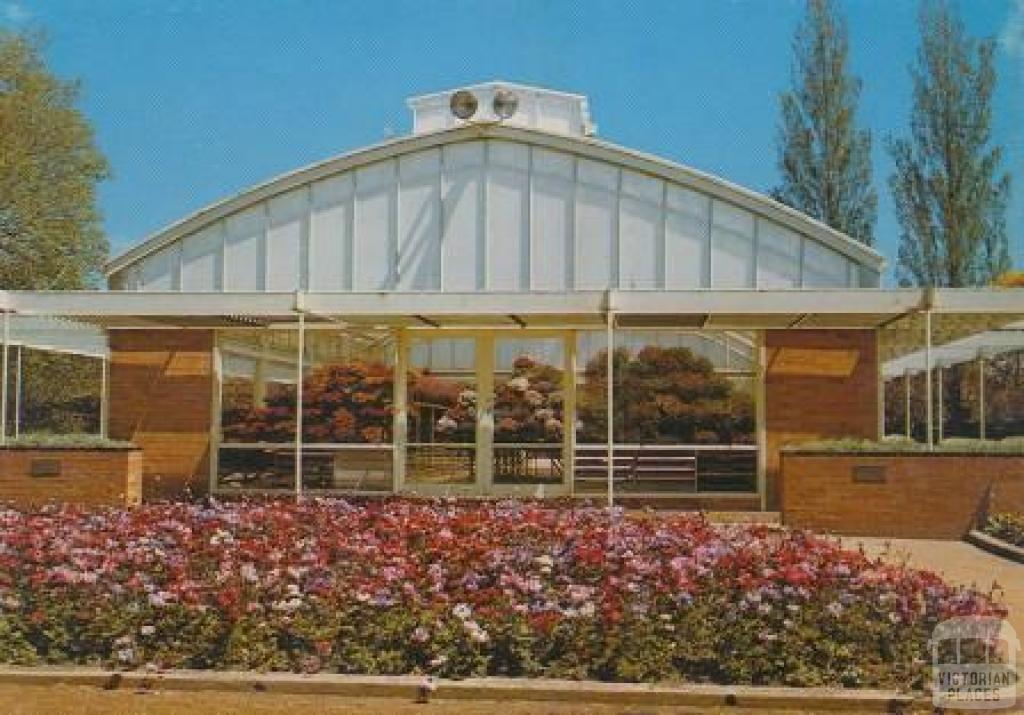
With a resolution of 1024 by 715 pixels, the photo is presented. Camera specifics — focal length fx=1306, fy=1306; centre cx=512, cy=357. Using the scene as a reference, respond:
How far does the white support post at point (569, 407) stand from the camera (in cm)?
1836

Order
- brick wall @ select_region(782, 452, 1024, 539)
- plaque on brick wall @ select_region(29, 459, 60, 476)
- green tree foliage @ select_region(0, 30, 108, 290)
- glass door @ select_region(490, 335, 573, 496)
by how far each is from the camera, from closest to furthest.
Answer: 1. brick wall @ select_region(782, 452, 1024, 539)
2. plaque on brick wall @ select_region(29, 459, 60, 476)
3. glass door @ select_region(490, 335, 573, 496)
4. green tree foliage @ select_region(0, 30, 108, 290)

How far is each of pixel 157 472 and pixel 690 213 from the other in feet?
29.0

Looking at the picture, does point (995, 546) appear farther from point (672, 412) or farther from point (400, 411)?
point (400, 411)

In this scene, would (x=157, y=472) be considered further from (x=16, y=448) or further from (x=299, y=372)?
(x=299, y=372)

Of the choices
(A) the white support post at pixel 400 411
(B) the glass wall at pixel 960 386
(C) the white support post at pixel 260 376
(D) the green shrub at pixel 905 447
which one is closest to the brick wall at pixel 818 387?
(D) the green shrub at pixel 905 447

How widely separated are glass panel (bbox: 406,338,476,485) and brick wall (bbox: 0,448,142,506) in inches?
158

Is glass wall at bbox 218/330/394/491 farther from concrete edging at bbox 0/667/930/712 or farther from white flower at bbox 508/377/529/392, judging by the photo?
concrete edging at bbox 0/667/930/712

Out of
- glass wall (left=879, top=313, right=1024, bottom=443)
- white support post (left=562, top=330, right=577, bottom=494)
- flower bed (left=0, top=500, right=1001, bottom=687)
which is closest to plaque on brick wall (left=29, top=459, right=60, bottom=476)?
white support post (left=562, top=330, right=577, bottom=494)

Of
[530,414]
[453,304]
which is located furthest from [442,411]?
[453,304]

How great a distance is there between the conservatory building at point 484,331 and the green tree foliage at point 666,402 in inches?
1.1

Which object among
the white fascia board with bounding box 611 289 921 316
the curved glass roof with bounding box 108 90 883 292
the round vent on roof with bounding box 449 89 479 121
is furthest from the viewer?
the round vent on roof with bounding box 449 89 479 121

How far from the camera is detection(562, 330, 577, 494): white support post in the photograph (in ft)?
60.2

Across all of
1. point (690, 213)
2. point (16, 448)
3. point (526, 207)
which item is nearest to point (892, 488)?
point (690, 213)

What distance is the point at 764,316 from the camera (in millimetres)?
17422
